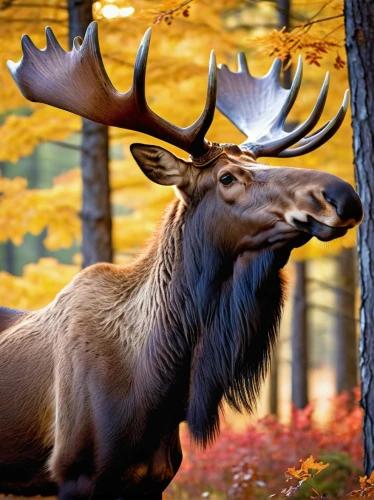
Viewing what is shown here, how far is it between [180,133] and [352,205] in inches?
47.4

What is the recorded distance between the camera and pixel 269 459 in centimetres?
855

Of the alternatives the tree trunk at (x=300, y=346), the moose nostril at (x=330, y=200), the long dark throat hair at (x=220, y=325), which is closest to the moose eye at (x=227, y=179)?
the long dark throat hair at (x=220, y=325)

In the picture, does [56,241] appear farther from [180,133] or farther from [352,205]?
[352,205]

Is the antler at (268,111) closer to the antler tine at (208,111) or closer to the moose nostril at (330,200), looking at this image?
the antler tine at (208,111)

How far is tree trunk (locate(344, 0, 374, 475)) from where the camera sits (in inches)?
206

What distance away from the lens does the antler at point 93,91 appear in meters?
4.35

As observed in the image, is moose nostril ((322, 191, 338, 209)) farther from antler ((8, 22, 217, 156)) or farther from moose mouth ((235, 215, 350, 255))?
antler ((8, 22, 217, 156))

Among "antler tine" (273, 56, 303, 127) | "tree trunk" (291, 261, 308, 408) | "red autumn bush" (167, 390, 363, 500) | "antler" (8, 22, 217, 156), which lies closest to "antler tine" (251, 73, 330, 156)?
"antler tine" (273, 56, 303, 127)

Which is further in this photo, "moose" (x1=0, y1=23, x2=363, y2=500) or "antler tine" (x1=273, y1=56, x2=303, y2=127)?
"antler tine" (x1=273, y1=56, x2=303, y2=127)

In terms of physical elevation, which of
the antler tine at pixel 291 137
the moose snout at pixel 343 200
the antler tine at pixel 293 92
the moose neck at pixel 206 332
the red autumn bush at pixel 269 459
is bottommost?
the red autumn bush at pixel 269 459

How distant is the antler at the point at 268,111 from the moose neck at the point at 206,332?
0.95m

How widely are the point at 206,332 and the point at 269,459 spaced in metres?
4.54

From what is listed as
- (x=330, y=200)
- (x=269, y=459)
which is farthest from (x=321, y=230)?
(x=269, y=459)

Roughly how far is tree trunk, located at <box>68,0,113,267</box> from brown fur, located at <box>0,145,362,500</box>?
126 inches
